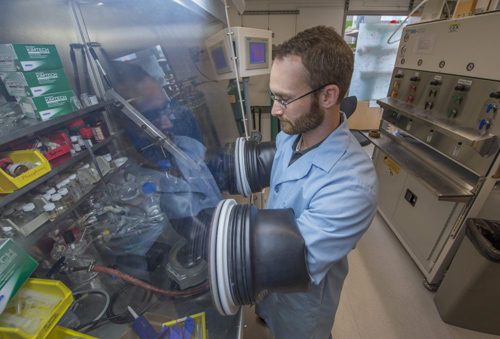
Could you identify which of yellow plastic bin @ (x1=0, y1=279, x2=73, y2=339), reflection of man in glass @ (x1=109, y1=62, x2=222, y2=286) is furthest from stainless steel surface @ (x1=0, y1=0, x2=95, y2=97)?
yellow plastic bin @ (x1=0, y1=279, x2=73, y2=339)

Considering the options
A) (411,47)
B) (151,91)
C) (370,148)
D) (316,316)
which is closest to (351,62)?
(151,91)

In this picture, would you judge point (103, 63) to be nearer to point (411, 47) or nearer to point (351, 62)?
point (351, 62)

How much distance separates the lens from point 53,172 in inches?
34.3

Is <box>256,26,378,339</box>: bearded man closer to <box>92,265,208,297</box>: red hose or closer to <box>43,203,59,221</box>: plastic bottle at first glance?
<box>92,265,208,297</box>: red hose

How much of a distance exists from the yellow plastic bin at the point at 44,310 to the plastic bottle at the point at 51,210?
0.99 feet

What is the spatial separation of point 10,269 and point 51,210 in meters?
0.41

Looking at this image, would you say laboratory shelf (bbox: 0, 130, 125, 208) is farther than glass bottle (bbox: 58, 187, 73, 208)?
No

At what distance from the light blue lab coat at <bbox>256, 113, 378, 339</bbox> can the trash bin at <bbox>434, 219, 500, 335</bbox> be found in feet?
3.18

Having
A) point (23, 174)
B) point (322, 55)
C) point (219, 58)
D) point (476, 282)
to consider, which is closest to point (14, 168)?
point (23, 174)

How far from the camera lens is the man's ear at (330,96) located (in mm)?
744

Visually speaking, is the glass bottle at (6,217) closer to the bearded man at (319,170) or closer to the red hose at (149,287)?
the red hose at (149,287)

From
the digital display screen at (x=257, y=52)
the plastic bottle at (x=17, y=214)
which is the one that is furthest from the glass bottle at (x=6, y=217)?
the digital display screen at (x=257, y=52)

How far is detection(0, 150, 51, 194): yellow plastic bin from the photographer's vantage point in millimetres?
709

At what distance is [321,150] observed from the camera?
0.78 metres
